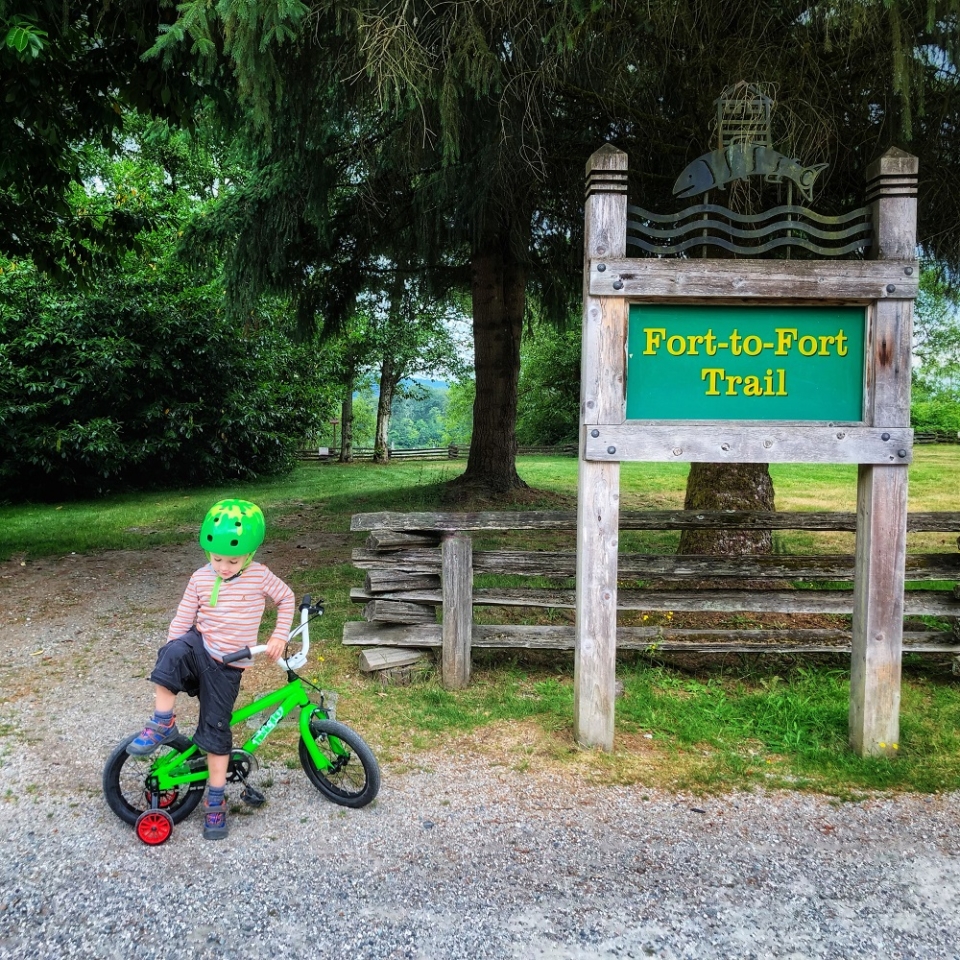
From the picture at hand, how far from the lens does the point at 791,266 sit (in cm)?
407

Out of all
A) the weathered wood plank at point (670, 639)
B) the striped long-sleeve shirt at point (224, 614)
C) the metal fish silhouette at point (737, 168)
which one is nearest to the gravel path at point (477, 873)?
the striped long-sleeve shirt at point (224, 614)

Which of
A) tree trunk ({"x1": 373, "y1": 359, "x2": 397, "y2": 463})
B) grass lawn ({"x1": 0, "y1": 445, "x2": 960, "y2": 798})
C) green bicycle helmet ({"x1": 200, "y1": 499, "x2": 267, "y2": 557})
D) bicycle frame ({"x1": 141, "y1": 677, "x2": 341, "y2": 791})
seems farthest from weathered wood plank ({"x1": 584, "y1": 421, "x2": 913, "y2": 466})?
tree trunk ({"x1": 373, "y1": 359, "x2": 397, "y2": 463})

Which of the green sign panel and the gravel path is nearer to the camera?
the gravel path

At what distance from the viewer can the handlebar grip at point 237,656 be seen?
341 cm

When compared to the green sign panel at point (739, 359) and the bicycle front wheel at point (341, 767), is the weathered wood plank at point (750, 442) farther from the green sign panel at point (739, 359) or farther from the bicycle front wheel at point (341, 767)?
the bicycle front wheel at point (341, 767)

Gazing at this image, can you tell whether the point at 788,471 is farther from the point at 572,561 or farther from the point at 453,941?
the point at 453,941

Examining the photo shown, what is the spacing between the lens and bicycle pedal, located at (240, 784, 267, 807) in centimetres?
367

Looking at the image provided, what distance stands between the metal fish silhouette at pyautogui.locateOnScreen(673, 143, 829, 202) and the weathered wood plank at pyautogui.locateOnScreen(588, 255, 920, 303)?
1.25ft

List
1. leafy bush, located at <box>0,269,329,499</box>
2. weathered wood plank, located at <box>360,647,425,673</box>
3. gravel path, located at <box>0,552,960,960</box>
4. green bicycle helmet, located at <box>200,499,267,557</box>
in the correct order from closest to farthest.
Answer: gravel path, located at <box>0,552,960,960</box>, green bicycle helmet, located at <box>200,499,267,557</box>, weathered wood plank, located at <box>360,647,425,673</box>, leafy bush, located at <box>0,269,329,499</box>

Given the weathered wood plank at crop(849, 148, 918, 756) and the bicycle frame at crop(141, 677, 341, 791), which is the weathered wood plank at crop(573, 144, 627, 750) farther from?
the bicycle frame at crop(141, 677, 341, 791)

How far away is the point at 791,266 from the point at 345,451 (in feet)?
87.7

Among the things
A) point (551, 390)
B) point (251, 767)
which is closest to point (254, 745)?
point (251, 767)

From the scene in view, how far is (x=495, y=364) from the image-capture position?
43.0 ft

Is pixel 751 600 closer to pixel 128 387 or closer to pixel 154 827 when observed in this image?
pixel 154 827
